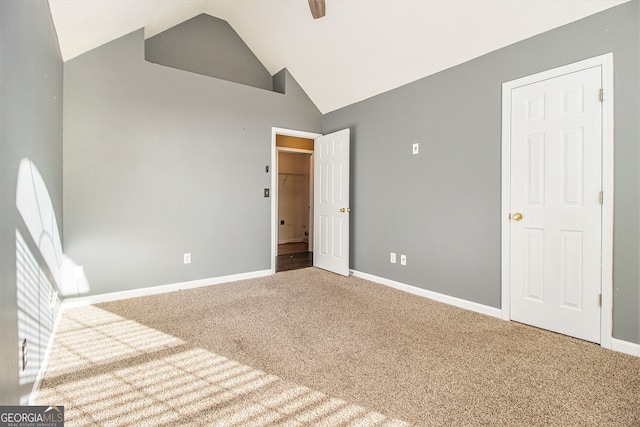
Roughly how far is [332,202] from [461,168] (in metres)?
1.82

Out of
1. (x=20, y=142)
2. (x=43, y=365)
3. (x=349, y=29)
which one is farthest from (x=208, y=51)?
(x=43, y=365)

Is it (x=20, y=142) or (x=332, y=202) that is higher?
(x=20, y=142)

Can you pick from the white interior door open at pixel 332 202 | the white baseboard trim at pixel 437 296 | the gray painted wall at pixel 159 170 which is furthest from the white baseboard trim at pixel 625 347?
the gray painted wall at pixel 159 170

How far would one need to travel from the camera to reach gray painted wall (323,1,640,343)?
1.96m

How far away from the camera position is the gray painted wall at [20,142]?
3.76 feet

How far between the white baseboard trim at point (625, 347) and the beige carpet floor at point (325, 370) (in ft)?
0.23


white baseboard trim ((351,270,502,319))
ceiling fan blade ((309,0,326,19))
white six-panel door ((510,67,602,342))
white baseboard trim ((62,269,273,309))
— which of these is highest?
ceiling fan blade ((309,0,326,19))

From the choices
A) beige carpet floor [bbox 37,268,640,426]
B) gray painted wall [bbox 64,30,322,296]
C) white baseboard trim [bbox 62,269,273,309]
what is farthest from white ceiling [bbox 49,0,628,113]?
beige carpet floor [bbox 37,268,640,426]

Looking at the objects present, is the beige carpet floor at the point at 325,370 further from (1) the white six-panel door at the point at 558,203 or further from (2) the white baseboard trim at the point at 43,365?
(1) the white six-panel door at the point at 558,203

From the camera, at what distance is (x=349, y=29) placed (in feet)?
10.2

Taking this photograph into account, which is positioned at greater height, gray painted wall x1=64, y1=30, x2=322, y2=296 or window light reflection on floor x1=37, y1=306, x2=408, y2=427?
gray painted wall x1=64, y1=30, x2=322, y2=296

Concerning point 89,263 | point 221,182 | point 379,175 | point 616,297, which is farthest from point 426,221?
point 89,263

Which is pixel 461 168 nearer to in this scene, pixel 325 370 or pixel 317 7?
pixel 317 7

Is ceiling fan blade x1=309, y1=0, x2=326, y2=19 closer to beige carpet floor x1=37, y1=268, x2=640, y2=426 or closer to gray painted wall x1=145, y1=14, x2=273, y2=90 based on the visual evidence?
gray painted wall x1=145, y1=14, x2=273, y2=90
